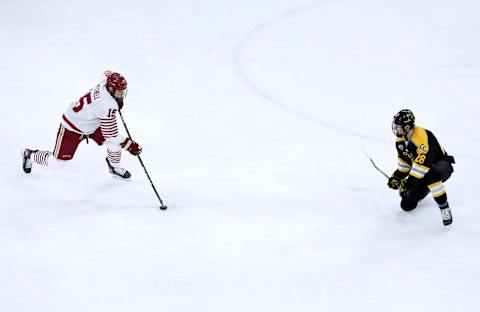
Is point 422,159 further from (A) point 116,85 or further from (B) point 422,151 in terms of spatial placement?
(A) point 116,85

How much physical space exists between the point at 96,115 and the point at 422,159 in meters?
2.19

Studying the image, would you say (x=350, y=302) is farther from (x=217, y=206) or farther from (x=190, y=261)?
(x=217, y=206)

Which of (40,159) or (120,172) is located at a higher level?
(40,159)

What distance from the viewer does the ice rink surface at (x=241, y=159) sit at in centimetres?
343

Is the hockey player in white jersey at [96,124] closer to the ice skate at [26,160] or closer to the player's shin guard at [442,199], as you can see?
the ice skate at [26,160]

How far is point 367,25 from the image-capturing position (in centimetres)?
789

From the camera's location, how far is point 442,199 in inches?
151

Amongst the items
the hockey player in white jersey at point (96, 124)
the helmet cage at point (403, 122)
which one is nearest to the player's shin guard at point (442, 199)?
the helmet cage at point (403, 122)

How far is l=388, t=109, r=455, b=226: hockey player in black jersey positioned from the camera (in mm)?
3723

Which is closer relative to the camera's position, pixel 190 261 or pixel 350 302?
pixel 350 302

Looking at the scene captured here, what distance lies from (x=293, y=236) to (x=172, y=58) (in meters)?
3.58

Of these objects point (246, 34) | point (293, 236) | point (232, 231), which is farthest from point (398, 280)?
point (246, 34)

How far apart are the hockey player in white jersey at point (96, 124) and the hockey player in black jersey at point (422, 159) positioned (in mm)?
1772

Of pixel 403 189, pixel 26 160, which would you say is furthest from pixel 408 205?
pixel 26 160
